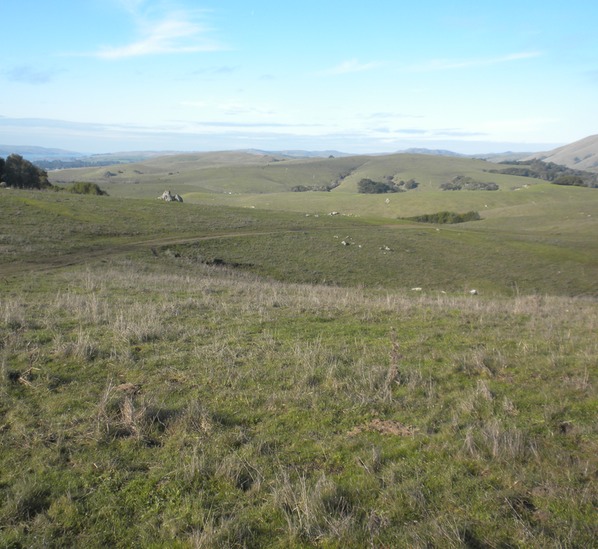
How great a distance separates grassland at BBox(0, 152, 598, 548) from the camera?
201 inches

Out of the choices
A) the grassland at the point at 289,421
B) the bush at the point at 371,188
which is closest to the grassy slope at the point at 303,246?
the grassland at the point at 289,421

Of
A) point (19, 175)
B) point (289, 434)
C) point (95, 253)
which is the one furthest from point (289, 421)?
point (19, 175)

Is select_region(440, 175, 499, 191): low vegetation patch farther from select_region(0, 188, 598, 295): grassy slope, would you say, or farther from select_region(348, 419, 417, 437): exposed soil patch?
select_region(348, 419, 417, 437): exposed soil patch

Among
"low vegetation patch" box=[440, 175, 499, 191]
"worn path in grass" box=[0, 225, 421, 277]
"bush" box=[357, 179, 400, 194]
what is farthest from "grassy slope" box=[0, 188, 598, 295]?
"low vegetation patch" box=[440, 175, 499, 191]

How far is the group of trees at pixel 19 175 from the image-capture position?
61.4 metres

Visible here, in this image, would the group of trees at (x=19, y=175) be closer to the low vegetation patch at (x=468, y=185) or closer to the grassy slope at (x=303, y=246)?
the grassy slope at (x=303, y=246)

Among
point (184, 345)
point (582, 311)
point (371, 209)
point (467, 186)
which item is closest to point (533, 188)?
point (467, 186)

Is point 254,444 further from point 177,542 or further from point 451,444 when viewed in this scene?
point 451,444

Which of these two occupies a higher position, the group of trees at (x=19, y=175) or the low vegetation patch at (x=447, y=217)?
the group of trees at (x=19, y=175)

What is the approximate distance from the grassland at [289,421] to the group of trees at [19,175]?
2103 inches

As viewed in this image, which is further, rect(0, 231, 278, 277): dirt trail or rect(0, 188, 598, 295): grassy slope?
rect(0, 188, 598, 295): grassy slope

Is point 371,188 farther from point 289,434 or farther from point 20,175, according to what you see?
point 289,434

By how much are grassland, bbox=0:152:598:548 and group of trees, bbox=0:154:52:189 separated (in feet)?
175

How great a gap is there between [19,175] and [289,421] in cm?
6862
